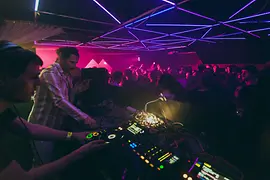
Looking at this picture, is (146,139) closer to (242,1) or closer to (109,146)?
(109,146)

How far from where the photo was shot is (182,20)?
5.68 meters

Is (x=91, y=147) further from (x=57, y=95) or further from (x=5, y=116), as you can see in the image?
(x=57, y=95)

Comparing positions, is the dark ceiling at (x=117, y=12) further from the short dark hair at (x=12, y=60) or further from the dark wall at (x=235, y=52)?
the short dark hair at (x=12, y=60)

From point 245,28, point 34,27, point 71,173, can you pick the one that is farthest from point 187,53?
point 71,173

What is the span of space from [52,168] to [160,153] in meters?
0.58

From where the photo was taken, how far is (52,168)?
105cm

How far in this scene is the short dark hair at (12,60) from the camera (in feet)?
2.97

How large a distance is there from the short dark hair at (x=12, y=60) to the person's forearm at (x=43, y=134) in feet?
2.02

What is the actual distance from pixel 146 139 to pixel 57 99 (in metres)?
1.14

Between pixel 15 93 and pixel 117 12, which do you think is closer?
pixel 15 93

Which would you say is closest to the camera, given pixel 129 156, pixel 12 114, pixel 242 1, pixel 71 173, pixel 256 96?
pixel 12 114

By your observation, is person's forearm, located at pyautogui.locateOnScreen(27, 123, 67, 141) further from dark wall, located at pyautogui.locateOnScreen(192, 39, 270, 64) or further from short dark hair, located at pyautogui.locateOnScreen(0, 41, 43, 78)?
dark wall, located at pyautogui.locateOnScreen(192, 39, 270, 64)

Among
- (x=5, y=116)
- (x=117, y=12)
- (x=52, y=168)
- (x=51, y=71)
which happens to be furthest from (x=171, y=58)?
(x=5, y=116)

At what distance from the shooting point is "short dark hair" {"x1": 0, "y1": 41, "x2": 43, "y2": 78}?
2.97 feet
